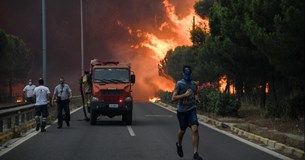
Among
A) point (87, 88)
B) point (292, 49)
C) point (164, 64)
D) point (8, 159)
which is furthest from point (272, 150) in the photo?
point (164, 64)

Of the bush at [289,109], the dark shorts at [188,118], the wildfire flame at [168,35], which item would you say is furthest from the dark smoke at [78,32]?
the dark shorts at [188,118]

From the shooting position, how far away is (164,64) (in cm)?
6819

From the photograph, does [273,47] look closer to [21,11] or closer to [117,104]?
[117,104]

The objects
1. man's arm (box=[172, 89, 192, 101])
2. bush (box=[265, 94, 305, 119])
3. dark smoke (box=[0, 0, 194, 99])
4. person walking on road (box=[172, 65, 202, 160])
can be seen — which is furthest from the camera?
A: dark smoke (box=[0, 0, 194, 99])

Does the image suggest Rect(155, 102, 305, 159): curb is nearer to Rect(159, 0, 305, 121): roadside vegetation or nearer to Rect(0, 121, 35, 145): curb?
Rect(159, 0, 305, 121): roadside vegetation

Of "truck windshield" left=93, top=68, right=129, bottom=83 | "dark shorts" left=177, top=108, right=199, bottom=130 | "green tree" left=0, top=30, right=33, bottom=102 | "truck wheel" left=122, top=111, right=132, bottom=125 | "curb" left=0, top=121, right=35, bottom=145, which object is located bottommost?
"curb" left=0, top=121, right=35, bottom=145

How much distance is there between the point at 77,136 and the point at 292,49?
7.62m

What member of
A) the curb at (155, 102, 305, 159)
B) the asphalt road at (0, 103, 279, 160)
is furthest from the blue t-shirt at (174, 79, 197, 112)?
the curb at (155, 102, 305, 159)

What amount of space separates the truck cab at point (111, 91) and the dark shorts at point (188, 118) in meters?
10.5

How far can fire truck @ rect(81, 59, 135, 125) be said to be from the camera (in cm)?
2145

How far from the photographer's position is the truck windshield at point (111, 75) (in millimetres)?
21891

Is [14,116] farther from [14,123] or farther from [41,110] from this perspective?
[41,110]

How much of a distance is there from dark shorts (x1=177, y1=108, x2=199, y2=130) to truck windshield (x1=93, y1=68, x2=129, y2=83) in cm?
1105

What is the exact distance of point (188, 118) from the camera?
36.3ft
